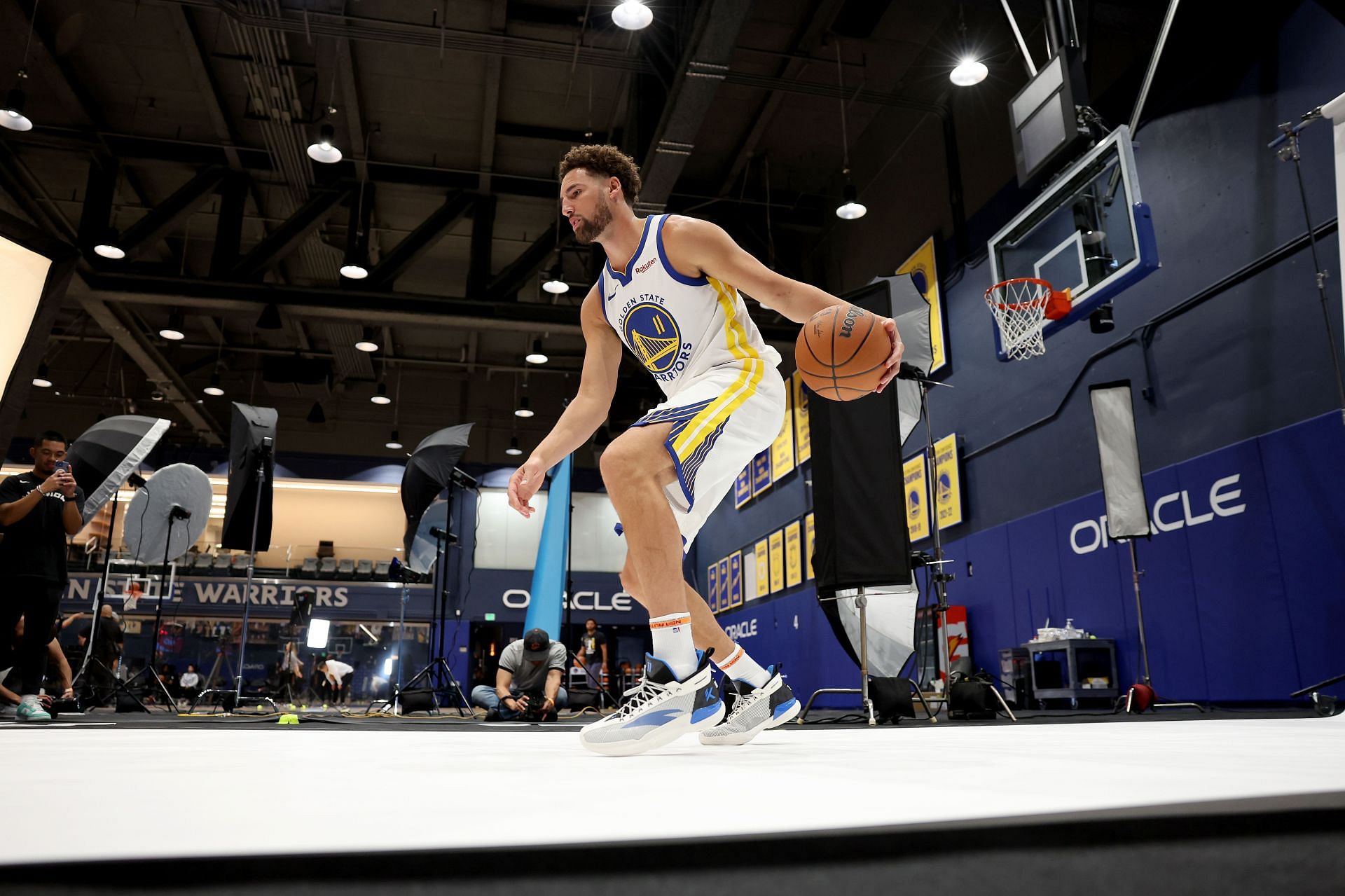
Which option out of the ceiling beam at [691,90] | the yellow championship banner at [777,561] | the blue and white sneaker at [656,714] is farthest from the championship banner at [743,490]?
the blue and white sneaker at [656,714]

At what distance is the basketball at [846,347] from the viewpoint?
1997mm

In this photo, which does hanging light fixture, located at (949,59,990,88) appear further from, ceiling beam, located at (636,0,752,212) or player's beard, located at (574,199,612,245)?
player's beard, located at (574,199,612,245)

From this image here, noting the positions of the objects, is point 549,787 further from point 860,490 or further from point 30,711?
point 30,711

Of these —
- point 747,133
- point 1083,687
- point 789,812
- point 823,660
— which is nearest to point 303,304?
point 747,133

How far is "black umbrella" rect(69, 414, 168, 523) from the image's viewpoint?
18.8ft

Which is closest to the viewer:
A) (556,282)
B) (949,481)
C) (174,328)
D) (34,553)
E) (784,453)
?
(34,553)

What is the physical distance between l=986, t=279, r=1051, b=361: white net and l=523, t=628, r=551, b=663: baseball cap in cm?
412

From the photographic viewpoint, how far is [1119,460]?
18.7 ft

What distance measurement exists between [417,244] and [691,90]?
16.4 ft

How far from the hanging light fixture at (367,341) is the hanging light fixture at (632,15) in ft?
29.9

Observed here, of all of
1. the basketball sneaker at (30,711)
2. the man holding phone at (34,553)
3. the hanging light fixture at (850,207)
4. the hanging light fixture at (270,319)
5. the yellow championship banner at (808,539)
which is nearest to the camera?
the basketball sneaker at (30,711)

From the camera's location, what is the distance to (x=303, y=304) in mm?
10773

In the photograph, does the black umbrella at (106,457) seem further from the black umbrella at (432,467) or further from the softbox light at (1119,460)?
the softbox light at (1119,460)

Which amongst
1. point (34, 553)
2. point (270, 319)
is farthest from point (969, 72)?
point (270, 319)
